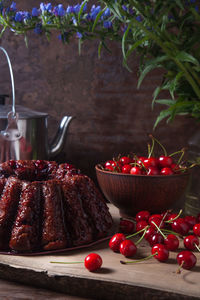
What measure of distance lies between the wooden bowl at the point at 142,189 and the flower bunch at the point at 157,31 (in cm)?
19

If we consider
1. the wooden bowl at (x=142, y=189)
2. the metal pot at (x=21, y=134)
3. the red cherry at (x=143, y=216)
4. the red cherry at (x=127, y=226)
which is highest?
the metal pot at (x=21, y=134)

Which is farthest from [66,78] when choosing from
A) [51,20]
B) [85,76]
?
[51,20]

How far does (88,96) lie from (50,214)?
802 millimetres

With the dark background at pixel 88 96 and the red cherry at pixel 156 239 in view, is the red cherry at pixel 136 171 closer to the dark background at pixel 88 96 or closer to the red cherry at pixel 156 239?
the red cherry at pixel 156 239

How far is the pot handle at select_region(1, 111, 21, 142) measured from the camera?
54.7 inches

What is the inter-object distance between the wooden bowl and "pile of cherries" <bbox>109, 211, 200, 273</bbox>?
→ 70mm

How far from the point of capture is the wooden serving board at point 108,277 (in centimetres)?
78

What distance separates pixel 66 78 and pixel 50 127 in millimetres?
234

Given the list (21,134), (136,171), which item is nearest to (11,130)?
(21,134)

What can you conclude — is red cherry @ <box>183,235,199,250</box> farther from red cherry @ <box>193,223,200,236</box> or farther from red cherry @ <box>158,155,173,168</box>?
red cherry @ <box>158,155,173,168</box>

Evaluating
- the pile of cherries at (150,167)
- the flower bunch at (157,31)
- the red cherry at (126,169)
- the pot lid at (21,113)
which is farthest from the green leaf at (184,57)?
the pot lid at (21,113)

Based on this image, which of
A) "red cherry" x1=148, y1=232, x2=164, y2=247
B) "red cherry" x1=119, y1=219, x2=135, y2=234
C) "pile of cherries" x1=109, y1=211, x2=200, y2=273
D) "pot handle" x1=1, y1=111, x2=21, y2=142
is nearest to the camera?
"pile of cherries" x1=109, y1=211, x2=200, y2=273

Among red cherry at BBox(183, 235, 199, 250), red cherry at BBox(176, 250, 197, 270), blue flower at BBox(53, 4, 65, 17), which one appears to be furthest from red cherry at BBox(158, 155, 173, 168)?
blue flower at BBox(53, 4, 65, 17)

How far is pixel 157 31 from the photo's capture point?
1086mm
